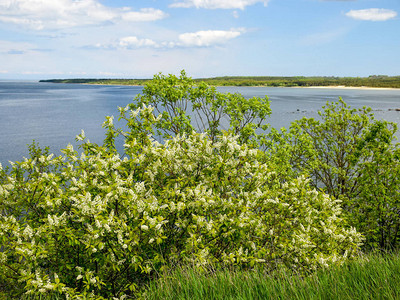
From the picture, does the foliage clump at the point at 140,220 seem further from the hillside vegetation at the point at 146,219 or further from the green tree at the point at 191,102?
the green tree at the point at 191,102

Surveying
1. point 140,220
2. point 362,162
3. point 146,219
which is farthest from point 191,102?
point 146,219

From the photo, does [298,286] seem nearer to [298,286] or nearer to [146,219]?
[298,286]

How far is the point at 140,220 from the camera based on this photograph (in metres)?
7.19

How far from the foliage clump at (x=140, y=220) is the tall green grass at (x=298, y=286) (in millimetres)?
768

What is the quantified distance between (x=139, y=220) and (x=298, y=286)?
11.6ft

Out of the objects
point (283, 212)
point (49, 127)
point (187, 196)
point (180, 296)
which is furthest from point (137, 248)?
point (49, 127)

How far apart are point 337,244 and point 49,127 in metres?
65.1

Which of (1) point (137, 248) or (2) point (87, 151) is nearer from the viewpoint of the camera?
(1) point (137, 248)

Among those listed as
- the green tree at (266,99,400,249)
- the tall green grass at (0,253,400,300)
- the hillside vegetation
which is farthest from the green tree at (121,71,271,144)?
the tall green grass at (0,253,400,300)

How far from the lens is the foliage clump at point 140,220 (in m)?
6.59

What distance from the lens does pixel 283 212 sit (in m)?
9.37

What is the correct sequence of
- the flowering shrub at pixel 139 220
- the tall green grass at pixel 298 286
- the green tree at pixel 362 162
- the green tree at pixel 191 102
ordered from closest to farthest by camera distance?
1. the tall green grass at pixel 298 286
2. the flowering shrub at pixel 139 220
3. the green tree at pixel 362 162
4. the green tree at pixel 191 102

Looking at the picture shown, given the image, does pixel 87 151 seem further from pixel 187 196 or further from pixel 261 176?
pixel 261 176

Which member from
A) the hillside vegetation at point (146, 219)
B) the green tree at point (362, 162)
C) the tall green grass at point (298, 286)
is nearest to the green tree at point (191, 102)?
the green tree at point (362, 162)
